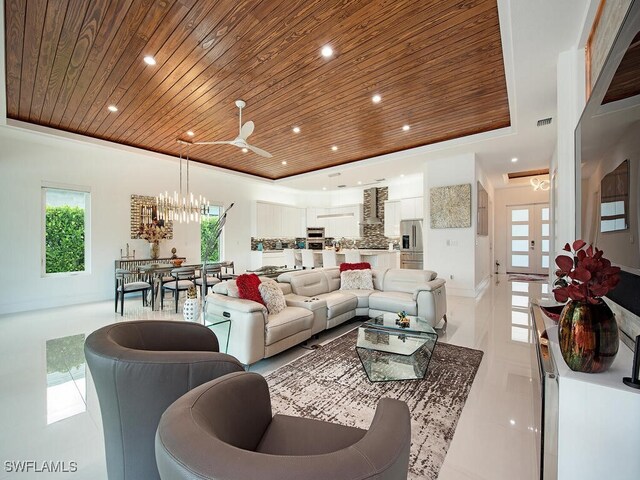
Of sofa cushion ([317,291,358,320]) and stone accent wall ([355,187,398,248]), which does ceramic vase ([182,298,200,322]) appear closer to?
sofa cushion ([317,291,358,320])

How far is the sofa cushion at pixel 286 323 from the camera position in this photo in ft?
9.53

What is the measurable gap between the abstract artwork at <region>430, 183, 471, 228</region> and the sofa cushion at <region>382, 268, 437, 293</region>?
2.17m

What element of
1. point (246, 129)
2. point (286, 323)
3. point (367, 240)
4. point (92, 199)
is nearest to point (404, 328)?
point (286, 323)

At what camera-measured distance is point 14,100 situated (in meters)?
4.00

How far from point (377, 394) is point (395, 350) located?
491 mm

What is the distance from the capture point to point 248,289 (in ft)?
10.3

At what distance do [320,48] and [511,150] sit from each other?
483 centimetres

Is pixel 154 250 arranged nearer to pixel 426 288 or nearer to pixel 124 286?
pixel 124 286

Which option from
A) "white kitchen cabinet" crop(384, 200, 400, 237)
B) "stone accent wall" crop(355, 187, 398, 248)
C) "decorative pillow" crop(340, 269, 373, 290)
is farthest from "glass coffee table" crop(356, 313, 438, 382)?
"stone accent wall" crop(355, 187, 398, 248)

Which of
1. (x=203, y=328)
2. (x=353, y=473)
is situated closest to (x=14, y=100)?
(x=203, y=328)

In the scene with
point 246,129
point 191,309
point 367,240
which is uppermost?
point 246,129

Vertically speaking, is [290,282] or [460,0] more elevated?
[460,0]

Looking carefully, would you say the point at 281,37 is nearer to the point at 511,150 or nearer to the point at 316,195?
the point at 511,150

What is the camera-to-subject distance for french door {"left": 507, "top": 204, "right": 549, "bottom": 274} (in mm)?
9336
